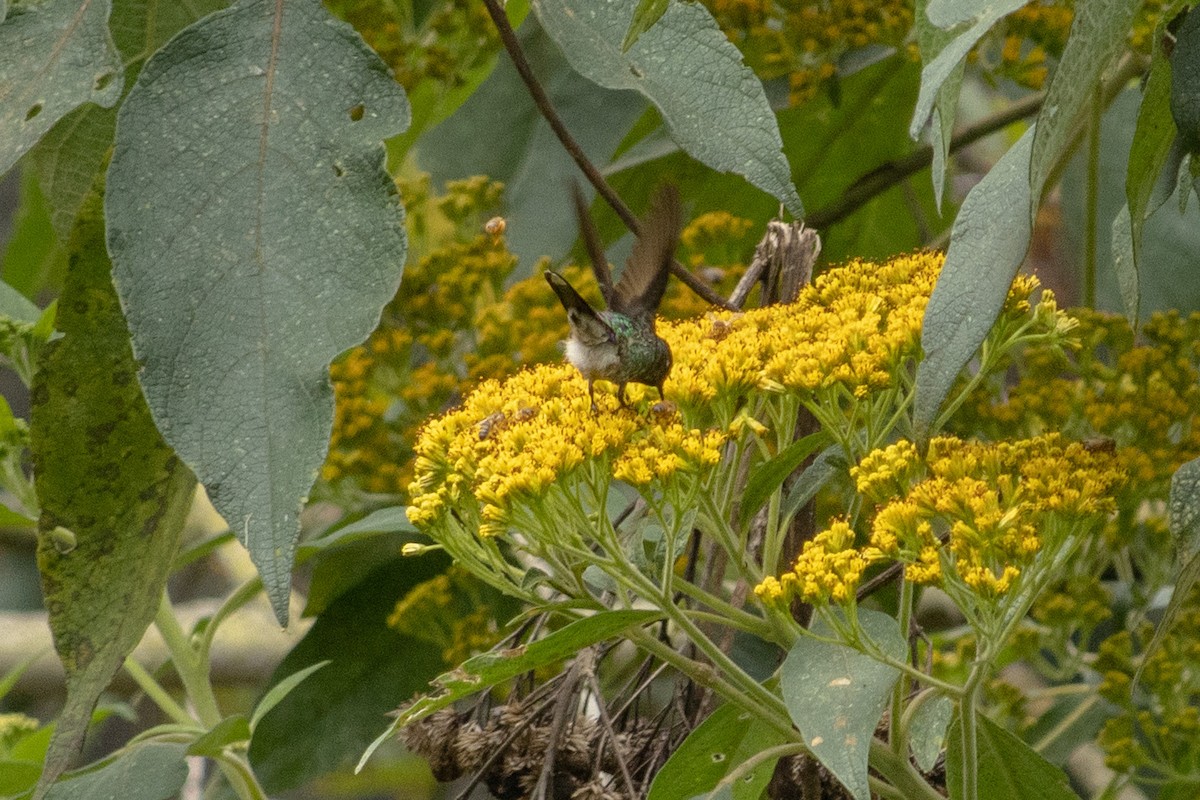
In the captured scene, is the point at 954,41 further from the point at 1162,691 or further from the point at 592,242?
the point at 1162,691

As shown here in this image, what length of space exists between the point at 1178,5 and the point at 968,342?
29cm

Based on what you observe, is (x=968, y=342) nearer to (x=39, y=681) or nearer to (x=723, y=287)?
(x=723, y=287)

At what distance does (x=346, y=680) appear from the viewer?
156 centimetres

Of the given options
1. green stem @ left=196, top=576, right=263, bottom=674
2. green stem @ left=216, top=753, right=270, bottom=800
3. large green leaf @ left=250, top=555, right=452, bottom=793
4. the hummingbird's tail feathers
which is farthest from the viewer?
large green leaf @ left=250, top=555, right=452, bottom=793

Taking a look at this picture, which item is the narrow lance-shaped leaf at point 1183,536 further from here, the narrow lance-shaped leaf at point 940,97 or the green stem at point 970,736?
the narrow lance-shaped leaf at point 940,97

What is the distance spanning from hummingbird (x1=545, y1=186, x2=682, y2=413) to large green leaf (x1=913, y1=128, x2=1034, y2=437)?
227 millimetres

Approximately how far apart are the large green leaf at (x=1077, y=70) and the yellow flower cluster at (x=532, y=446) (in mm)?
238

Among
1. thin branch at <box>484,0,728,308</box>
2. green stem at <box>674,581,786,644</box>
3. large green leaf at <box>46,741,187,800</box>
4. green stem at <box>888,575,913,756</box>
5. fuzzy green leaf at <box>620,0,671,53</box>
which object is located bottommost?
large green leaf at <box>46,741,187,800</box>

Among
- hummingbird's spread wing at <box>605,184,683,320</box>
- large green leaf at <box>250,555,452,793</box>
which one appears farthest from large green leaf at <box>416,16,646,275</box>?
hummingbird's spread wing at <box>605,184,683,320</box>

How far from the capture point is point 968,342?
2.43 feet

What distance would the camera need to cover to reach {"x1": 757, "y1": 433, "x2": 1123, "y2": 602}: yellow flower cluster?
81cm

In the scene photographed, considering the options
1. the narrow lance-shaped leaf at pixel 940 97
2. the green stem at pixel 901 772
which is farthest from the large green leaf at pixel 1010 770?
the narrow lance-shaped leaf at pixel 940 97

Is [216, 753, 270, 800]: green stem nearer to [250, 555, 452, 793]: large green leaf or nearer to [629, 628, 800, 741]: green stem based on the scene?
[250, 555, 452, 793]: large green leaf

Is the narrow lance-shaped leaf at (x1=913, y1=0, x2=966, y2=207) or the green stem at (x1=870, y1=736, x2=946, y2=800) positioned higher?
the narrow lance-shaped leaf at (x1=913, y1=0, x2=966, y2=207)
